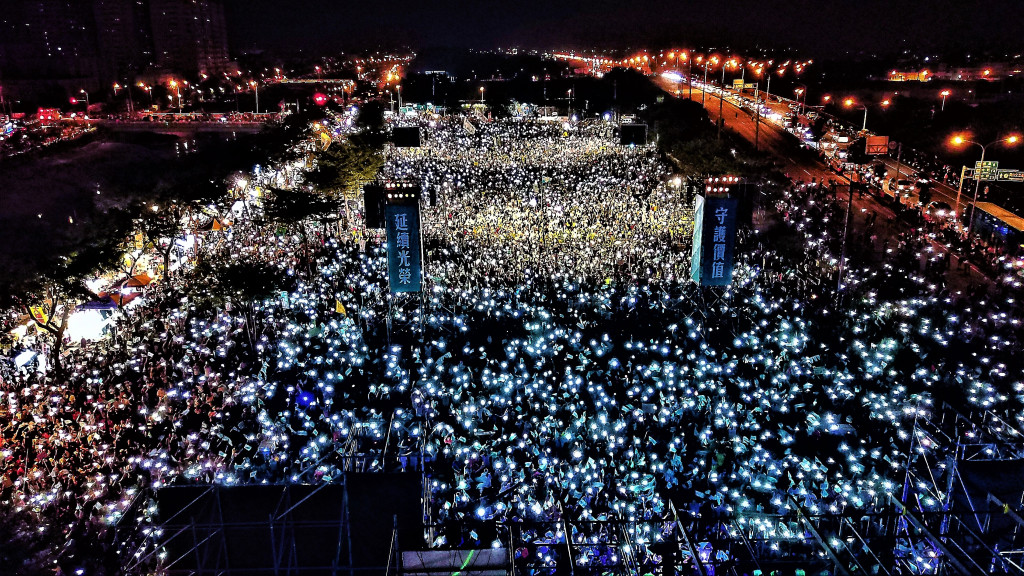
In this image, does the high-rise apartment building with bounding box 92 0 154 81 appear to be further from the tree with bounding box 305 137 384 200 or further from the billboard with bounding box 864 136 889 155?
the billboard with bounding box 864 136 889 155

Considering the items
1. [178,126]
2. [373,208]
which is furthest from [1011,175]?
[178,126]

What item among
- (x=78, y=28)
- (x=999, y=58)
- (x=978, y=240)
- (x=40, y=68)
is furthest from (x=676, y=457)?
(x=78, y=28)

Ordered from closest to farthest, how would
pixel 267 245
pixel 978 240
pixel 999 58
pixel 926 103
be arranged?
pixel 978 240 → pixel 267 245 → pixel 926 103 → pixel 999 58

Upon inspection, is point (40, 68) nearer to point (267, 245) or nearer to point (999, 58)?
point (267, 245)

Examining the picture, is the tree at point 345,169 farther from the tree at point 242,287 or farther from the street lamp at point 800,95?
the street lamp at point 800,95

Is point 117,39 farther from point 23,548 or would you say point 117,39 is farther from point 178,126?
point 23,548

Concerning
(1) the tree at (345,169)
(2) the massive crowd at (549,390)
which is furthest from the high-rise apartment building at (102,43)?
(2) the massive crowd at (549,390)

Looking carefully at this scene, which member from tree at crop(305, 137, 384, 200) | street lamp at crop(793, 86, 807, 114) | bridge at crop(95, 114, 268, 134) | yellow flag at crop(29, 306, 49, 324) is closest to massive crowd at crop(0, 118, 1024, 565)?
yellow flag at crop(29, 306, 49, 324)
